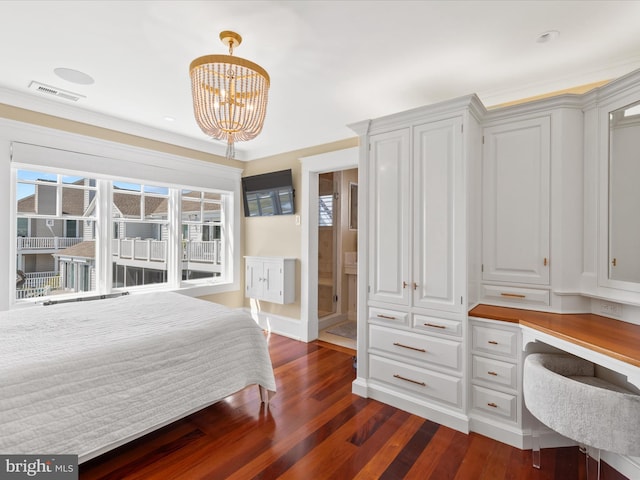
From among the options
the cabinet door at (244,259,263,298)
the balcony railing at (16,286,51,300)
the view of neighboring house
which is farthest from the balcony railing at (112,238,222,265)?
the balcony railing at (16,286,51,300)

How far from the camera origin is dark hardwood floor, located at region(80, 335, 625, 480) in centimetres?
180

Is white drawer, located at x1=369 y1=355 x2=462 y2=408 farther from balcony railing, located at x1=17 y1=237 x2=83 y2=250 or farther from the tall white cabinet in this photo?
balcony railing, located at x1=17 y1=237 x2=83 y2=250

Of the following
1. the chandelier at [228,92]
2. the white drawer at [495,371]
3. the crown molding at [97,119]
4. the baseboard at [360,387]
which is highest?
the crown molding at [97,119]

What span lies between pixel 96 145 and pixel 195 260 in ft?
6.01

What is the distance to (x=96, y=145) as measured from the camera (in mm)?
3359

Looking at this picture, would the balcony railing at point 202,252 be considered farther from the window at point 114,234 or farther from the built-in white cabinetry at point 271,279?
the built-in white cabinetry at point 271,279

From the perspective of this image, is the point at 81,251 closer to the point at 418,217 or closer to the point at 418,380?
the point at 418,217

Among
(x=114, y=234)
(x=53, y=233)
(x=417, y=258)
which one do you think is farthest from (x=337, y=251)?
(x=53, y=233)

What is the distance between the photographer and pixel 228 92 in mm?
1895

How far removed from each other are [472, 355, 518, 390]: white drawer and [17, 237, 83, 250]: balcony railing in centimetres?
405

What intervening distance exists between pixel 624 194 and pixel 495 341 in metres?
1.23

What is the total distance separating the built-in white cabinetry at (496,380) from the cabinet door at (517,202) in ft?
1.54

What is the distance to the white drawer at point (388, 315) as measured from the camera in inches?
98.3

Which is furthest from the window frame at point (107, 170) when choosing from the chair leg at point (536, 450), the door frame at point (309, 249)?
the chair leg at point (536, 450)
